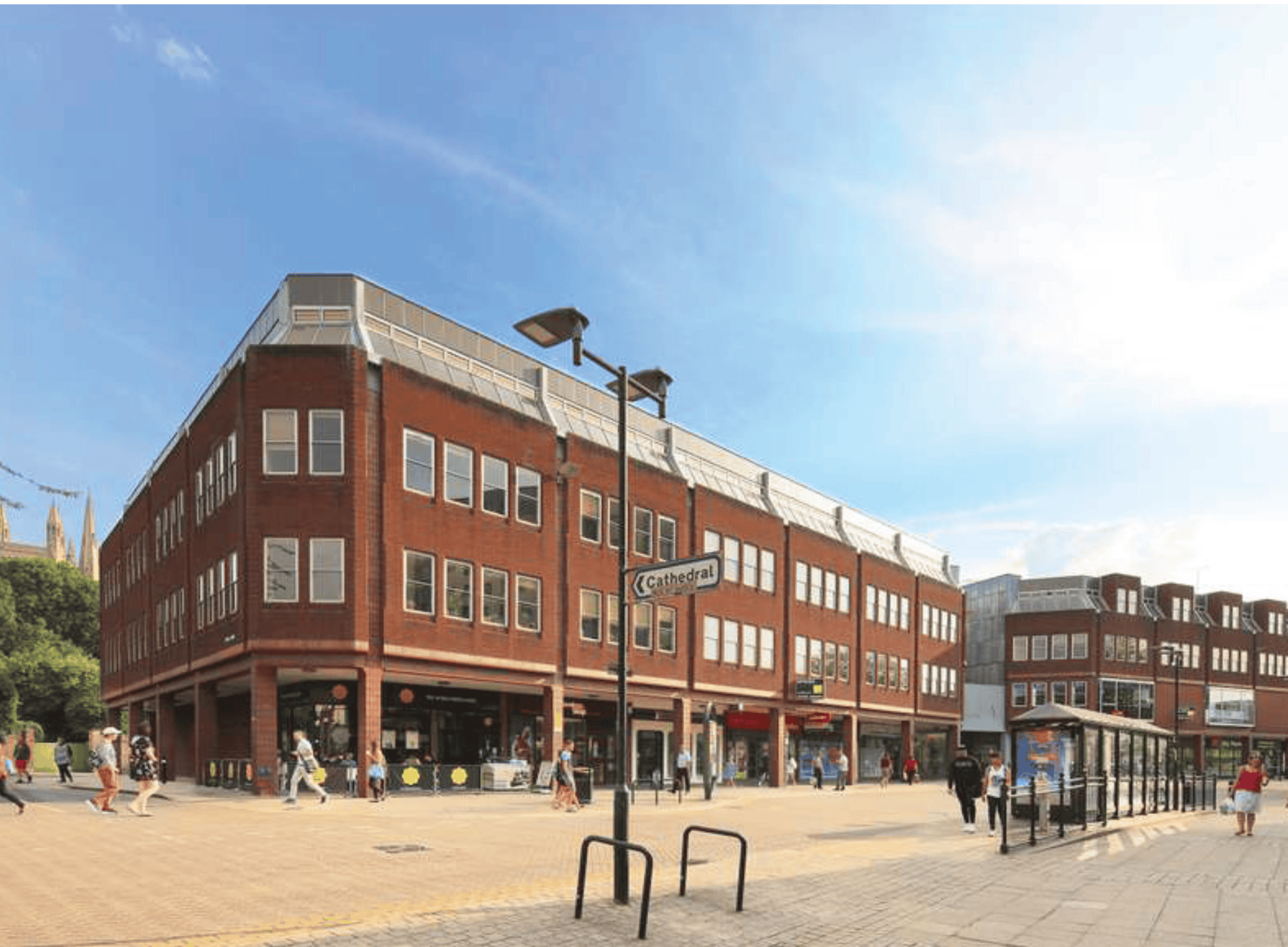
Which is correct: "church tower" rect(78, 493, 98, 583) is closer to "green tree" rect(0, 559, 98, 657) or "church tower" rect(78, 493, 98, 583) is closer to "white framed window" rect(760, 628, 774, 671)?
"green tree" rect(0, 559, 98, 657)

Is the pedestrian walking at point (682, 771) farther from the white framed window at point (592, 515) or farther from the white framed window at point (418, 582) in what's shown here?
the white framed window at point (418, 582)

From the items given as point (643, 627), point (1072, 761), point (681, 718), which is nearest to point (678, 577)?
point (1072, 761)

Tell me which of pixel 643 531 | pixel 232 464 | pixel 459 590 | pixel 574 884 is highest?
pixel 232 464

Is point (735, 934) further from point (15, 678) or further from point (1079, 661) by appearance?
point (1079, 661)

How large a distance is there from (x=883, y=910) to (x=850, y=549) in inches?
1776

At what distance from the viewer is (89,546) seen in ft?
496

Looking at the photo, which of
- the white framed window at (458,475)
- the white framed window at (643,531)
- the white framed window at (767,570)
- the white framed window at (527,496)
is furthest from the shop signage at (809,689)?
the white framed window at (458,475)

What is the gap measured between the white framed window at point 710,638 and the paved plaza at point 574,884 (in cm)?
1985

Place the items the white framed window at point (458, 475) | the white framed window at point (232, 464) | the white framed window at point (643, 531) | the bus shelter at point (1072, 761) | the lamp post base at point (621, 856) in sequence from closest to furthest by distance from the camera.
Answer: the lamp post base at point (621, 856), the bus shelter at point (1072, 761), the white framed window at point (232, 464), the white framed window at point (458, 475), the white framed window at point (643, 531)

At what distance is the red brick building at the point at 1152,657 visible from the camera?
7838cm

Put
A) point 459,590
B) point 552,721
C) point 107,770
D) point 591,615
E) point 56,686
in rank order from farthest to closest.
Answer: point 56,686
point 591,615
point 552,721
point 459,590
point 107,770

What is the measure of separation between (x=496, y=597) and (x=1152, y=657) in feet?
212

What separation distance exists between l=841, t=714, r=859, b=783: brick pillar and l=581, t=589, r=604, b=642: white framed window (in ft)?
70.8

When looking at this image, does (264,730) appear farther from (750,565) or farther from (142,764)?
(750,565)
